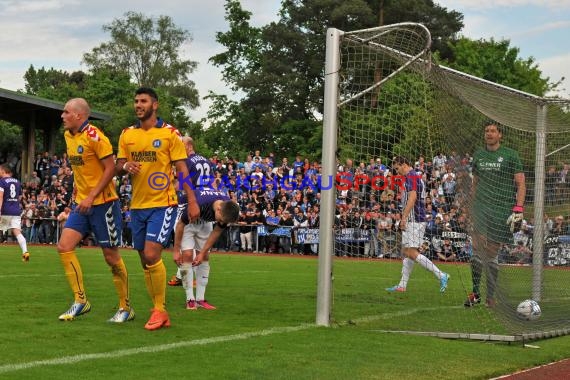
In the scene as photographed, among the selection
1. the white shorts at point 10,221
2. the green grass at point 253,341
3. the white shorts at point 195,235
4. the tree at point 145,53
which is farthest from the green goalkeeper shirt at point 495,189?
the tree at point 145,53

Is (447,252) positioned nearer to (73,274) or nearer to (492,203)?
(492,203)

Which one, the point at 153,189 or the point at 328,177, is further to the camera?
the point at 328,177

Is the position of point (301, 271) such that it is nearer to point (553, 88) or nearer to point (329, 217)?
point (329, 217)

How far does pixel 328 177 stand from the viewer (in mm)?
9148

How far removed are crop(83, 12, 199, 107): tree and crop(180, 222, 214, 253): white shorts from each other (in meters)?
73.5

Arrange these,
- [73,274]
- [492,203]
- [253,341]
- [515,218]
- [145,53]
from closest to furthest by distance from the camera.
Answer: [253,341], [73,274], [492,203], [515,218], [145,53]

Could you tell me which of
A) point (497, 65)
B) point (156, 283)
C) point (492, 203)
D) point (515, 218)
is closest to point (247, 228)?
point (515, 218)

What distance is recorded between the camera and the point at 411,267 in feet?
44.3

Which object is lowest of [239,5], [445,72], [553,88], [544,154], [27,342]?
[27,342]

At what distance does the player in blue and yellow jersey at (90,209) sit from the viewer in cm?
891

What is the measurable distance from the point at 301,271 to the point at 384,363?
11608 millimetres

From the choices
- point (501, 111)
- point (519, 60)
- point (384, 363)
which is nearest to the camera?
point (384, 363)

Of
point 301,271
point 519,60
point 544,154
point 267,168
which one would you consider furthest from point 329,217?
point 519,60

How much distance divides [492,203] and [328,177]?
251cm
